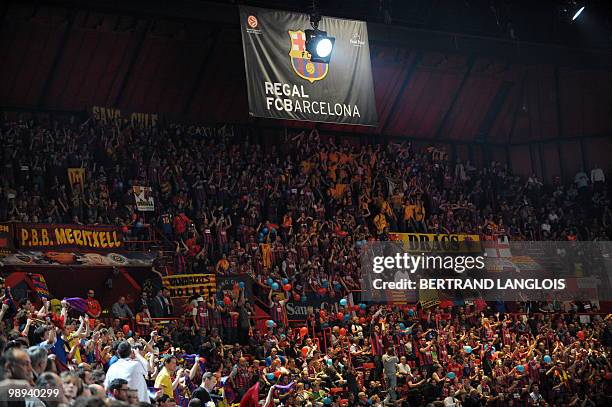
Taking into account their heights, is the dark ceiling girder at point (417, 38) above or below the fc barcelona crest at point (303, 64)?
above

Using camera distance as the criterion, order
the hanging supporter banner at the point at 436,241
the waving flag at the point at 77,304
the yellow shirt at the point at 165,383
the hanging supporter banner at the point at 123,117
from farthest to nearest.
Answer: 1. the hanging supporter banner at the point at 436,241
2. the hanging supporter banner at the point at 123,117
3. the waving flag at the point at 77,304
4. the yellow shirt at the point at 165,383

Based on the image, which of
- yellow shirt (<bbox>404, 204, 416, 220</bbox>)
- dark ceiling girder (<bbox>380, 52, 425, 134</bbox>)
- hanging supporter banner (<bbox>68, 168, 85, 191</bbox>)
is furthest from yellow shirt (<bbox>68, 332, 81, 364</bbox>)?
dark ceiling girder (<bbox>380, 52, 425, 134</bbox>)

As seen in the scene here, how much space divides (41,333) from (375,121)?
39.6ft

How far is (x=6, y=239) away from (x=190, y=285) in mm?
3954

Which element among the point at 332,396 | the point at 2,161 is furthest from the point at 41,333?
the point at 2,161

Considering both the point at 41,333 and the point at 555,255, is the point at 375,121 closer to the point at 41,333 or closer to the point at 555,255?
the point at 555,255

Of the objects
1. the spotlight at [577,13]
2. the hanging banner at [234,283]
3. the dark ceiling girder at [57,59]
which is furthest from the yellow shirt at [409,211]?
the dark ceiling girder at [57,59]

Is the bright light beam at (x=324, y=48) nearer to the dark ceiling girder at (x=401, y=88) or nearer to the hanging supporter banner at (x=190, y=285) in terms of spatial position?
the hanging supporter banner at (x=190, y=285)

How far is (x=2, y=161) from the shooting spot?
21516 mm

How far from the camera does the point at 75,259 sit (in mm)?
19703

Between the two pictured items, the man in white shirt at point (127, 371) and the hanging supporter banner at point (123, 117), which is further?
the hanging supporter banner at point (123, 117)

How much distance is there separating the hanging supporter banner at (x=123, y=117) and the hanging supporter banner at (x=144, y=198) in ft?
9.36

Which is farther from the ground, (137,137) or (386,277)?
(137,137)

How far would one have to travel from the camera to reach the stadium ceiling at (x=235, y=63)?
23766 mm
